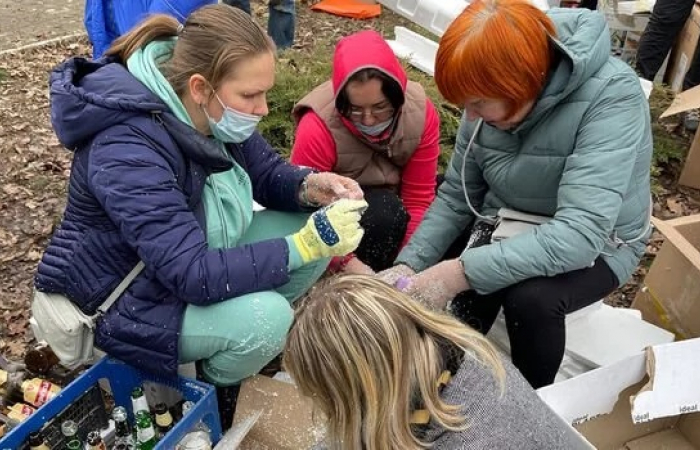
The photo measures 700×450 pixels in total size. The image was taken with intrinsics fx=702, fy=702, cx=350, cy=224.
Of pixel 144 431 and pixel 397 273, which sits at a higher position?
pixel 397 273

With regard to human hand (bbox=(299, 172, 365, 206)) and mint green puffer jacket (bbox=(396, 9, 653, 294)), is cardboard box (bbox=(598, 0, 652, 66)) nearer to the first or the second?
mint green puffer jacket (bbox=(396, 9, 653, 294))

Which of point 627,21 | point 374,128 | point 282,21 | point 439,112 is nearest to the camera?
point 374,128

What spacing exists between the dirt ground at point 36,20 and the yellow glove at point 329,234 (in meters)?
4.98

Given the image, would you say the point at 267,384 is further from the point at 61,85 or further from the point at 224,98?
the point at 61,85

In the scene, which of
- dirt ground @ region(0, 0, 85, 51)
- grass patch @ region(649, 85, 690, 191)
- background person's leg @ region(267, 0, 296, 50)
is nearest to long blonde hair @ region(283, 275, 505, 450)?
grass patch @ region(649, 85, 690, 191)

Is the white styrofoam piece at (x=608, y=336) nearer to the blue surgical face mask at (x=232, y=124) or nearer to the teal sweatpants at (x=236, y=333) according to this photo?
the teal sweatpants at (x=236, y=333)

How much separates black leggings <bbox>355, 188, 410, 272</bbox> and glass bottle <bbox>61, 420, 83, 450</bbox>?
1.23 m

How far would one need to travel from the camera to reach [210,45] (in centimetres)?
208

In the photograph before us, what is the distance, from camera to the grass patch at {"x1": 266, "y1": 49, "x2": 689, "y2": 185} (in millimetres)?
3990

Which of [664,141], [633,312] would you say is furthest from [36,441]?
[664,141]

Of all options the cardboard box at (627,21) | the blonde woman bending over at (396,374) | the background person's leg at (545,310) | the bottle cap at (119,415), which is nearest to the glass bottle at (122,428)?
the bottle cap at (119,415)

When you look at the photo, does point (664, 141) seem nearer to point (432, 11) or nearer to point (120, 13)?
point (432, 11)

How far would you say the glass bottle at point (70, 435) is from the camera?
2.01 metres

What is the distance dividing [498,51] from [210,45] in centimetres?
84
